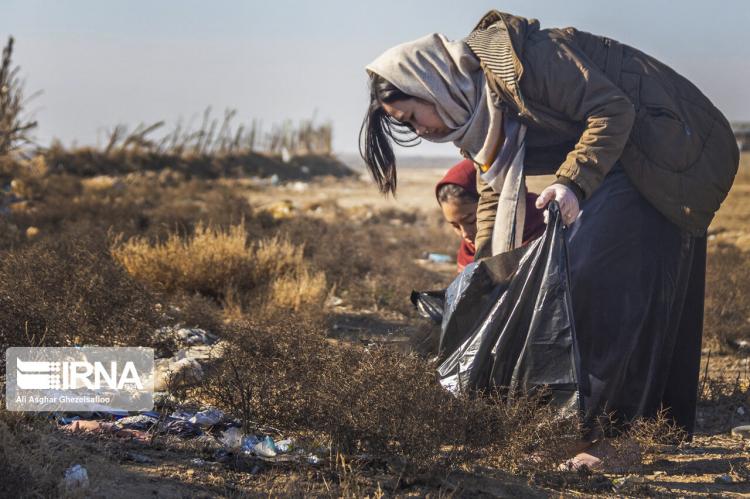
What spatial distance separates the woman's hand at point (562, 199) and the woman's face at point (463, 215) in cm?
112

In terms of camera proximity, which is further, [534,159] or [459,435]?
[534,159]

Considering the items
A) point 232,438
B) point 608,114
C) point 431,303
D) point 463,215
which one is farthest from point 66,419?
point 608,114

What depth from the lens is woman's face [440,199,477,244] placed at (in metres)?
4.71

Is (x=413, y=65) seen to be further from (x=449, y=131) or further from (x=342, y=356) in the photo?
(x=342, y=356)

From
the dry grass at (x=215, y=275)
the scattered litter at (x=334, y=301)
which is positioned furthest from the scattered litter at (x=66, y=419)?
the scattered litter at (x=334, y=301)

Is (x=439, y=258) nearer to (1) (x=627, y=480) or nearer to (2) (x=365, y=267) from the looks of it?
(2) (x=365, y=267)

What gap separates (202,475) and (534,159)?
172cm

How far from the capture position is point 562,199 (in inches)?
140

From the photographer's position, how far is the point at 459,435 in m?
3.33

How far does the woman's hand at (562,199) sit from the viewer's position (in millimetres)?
3549

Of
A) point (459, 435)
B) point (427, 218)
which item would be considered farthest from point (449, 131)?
point (427, 218)

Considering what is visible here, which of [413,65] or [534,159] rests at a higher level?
[413,65]

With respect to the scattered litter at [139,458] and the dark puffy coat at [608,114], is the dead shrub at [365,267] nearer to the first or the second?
the dark puffy coat at [608,114]

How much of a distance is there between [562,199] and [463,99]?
54 centimetres
